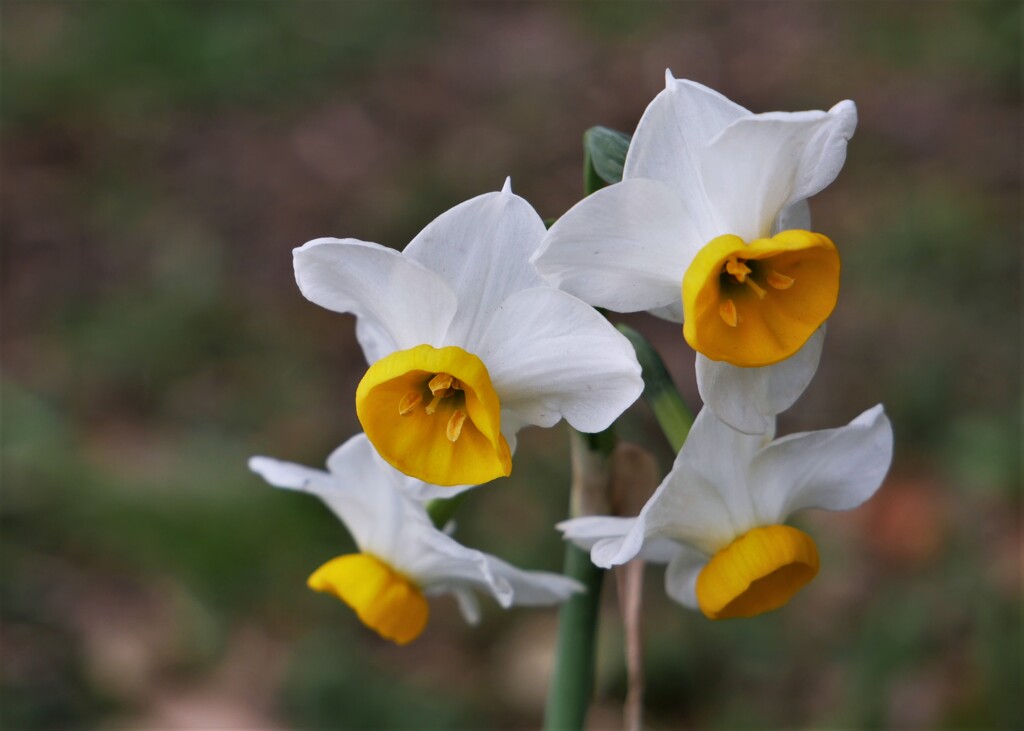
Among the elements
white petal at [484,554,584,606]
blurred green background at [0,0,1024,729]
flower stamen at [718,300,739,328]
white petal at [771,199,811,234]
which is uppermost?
blurred green background at [0,0,1024,729]

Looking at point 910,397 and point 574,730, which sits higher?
point 910,397

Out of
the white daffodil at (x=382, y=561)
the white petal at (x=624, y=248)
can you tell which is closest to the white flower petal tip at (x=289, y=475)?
the white daffodil at (x=382, y=561)

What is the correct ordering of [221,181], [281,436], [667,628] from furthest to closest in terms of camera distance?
1. [221,181]
2. [281,436]
3. [667,628]

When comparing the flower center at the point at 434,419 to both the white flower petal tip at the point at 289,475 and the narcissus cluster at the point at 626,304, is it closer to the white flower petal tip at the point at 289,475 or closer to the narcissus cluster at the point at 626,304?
the narcissus cluster at the point at 626,304

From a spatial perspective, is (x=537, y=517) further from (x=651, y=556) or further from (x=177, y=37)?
(x=177, y=37)

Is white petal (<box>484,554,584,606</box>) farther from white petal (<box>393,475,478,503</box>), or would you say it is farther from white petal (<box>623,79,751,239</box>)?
white petal (<box>623,79,751,239</box>)

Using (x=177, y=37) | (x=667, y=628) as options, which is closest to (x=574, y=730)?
(x=667, y=628)

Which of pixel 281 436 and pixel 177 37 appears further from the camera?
pixel 177 37

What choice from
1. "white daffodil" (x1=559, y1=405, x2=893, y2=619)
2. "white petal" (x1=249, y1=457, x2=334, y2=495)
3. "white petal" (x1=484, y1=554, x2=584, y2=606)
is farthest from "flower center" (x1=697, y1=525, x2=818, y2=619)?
"white petal" (x1=249, y1=457, x2=334, y2=495)
